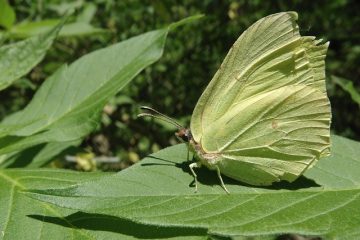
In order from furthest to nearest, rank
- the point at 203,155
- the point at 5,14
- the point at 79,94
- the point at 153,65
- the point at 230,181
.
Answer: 1. the point at 153,65
2. the point at 5,14
3. the point at 79,94
4. the point at 203,155
5. the point at 230,181

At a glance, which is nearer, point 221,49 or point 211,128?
point 211,128

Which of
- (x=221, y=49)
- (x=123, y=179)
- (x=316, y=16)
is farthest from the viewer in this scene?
(x=316, y=16)

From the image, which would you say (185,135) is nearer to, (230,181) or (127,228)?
(230,181)

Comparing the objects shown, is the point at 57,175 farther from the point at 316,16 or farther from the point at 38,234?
the point at 316,16

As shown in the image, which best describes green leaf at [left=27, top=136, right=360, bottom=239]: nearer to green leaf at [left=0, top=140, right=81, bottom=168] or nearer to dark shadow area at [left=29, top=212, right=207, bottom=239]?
dark shadow area at [left=29, top=212, right=207, bottom=239]

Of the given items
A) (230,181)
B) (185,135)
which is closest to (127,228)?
(230,181)

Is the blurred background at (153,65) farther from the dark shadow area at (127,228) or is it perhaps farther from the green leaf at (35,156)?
the dark shadow area at (127,228)

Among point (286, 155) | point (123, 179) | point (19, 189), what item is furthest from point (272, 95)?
point (19, 189)
